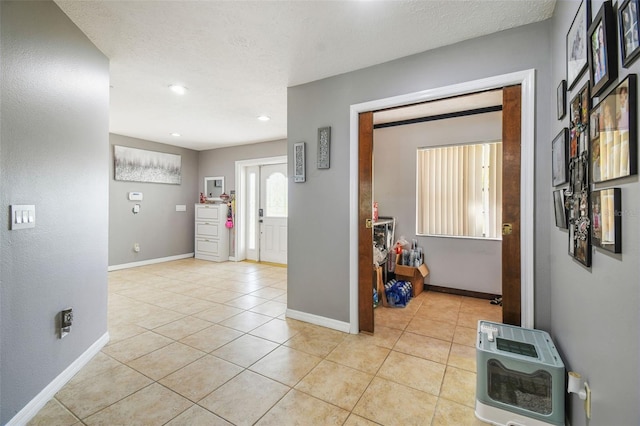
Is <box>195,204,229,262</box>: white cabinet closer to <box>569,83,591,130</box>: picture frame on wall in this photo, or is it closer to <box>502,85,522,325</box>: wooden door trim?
<box>502,85,522,325</box>: wooden door trim

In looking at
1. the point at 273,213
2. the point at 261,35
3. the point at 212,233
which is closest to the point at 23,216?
the point at 261,35

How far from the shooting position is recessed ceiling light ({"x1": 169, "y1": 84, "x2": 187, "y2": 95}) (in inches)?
120

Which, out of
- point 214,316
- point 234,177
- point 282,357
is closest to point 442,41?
point 282,357

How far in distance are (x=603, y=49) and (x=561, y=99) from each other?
2.35 feet

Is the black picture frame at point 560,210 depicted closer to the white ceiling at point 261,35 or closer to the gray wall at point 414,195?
the white ceiling at point 261,35

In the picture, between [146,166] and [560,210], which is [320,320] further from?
[146,166]

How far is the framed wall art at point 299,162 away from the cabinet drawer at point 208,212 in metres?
3.70

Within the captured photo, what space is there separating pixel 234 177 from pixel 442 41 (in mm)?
4918

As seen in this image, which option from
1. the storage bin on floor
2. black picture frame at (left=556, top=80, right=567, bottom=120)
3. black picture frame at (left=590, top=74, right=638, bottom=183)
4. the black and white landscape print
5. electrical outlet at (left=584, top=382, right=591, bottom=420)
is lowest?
the storage bin on floor

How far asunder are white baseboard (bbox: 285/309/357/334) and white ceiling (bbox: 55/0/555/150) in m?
2.35

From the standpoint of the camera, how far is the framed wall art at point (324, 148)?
8.93ft

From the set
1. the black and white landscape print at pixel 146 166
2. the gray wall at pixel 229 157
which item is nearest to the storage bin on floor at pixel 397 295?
the gray wall at pixel 229 157

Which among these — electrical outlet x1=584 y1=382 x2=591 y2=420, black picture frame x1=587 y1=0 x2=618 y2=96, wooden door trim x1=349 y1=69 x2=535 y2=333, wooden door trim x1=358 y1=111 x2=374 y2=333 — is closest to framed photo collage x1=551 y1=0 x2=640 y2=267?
black picture frame x1=587 y1=0 x2=618 y2=96

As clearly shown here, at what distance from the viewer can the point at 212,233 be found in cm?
620
